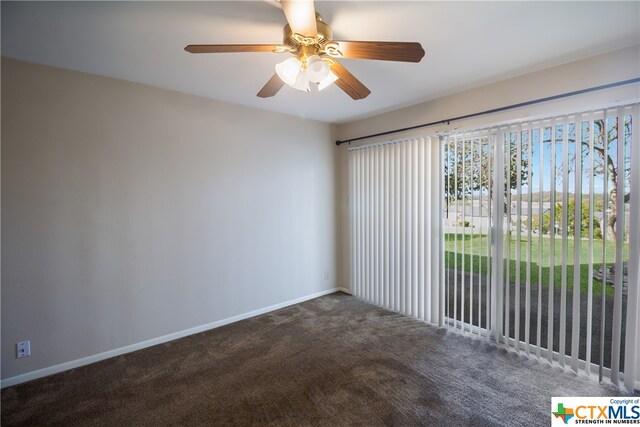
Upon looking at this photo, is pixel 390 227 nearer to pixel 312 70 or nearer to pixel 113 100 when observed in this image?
pixel 312 70

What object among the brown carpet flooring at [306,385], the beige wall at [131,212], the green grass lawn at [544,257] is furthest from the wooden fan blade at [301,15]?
the green grass lawn at [544,257]

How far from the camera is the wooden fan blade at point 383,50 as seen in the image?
58.9 inches

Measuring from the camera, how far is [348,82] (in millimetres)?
1971

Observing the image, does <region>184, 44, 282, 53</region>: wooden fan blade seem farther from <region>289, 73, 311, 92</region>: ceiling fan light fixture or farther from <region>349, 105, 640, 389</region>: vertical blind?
<region>349, 105, 640, 389</region>: vertical blind

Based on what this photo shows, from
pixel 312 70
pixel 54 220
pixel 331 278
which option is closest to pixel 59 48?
pixel 54 220

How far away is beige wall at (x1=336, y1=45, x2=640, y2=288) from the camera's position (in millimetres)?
2111

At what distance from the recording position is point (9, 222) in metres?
2.21

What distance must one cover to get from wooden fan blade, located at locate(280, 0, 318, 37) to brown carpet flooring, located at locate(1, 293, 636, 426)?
2297 mm

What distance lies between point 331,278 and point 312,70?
3299 millimetres

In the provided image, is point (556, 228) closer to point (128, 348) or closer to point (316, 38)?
point (316, 38)

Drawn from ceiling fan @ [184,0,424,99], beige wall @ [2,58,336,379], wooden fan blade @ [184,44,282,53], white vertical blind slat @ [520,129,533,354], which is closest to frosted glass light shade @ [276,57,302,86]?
ceiling fan @ [184,0,424,99]

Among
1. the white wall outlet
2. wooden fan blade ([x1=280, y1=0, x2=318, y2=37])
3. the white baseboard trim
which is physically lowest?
the white baseboard trim

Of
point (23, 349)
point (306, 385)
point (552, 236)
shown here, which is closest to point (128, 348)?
point (23, 349)

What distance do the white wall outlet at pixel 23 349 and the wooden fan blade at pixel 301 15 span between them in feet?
9.90
